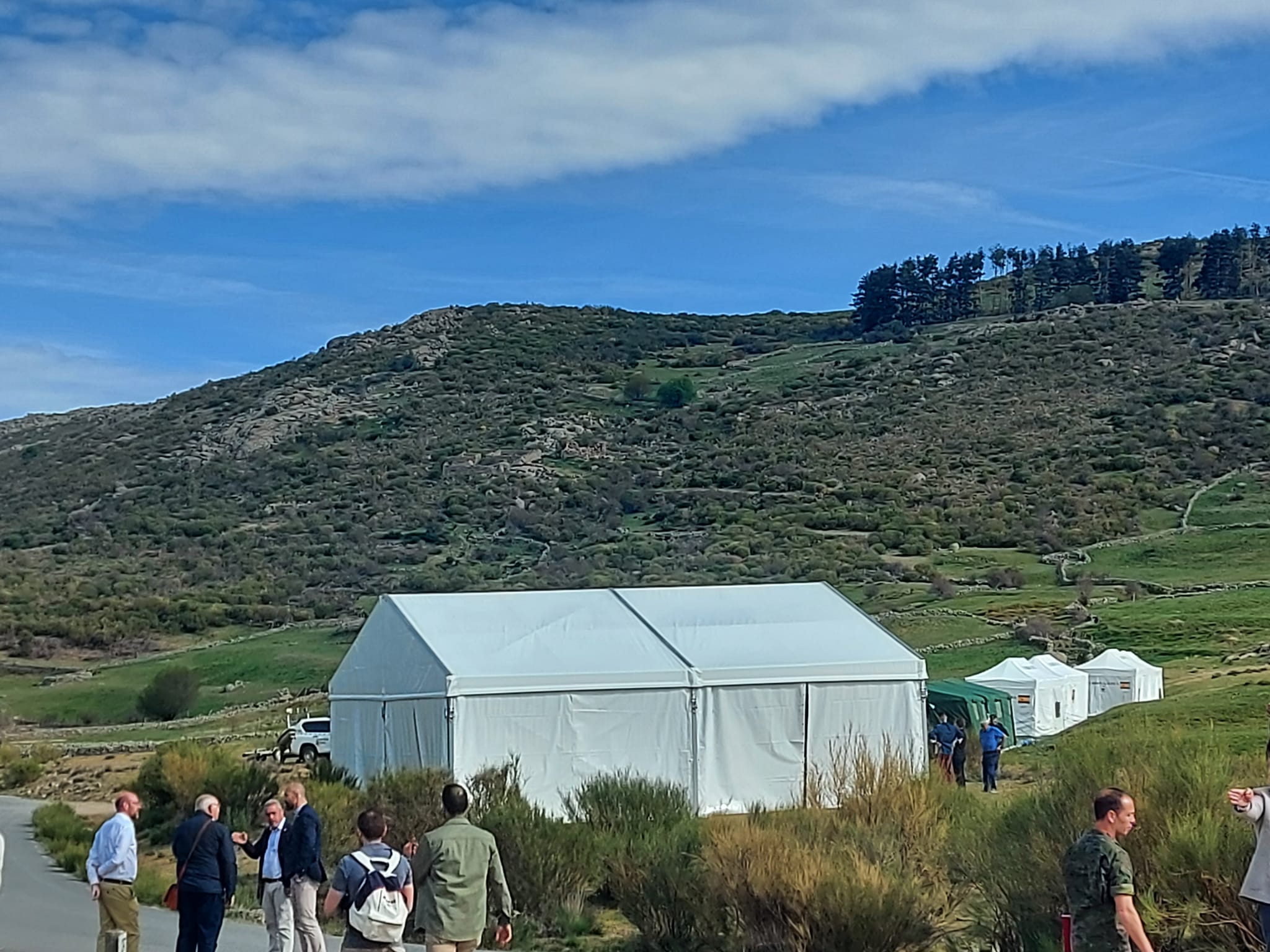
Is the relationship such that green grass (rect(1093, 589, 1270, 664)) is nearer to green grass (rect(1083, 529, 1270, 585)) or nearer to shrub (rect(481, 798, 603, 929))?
green grass (rect(1083, 529, 1270, 585))

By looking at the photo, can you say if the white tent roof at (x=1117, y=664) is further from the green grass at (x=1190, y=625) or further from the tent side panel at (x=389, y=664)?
the tent side panel at (x=389, y=664)

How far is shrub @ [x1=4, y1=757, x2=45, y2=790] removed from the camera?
34.5 metres

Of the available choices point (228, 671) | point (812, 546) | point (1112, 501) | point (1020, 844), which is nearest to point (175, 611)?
point (228, 671)

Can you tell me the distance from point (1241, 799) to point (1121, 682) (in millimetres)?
27704

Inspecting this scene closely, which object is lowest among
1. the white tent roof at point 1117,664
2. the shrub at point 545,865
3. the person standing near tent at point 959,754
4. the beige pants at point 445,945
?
the person standing near tent at point 959,754

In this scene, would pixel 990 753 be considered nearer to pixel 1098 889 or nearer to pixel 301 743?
pixel 301 743

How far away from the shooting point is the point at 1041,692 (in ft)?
111

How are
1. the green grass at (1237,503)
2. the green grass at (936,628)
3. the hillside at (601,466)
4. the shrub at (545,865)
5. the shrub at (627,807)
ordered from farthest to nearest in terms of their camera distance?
the hillside at (601,466), the green grass at (1237,503), the green grass at (936,628), the shrub at (627,807), the shrub at (545,865)

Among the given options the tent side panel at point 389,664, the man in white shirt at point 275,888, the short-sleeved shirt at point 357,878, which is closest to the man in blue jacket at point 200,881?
the man in white shirt at point 275,888

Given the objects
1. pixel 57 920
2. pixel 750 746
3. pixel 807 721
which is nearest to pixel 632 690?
pixel 750 746

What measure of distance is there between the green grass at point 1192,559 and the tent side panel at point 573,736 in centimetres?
3285

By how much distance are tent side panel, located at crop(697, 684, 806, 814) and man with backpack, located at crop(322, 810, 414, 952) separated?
13.0 meters

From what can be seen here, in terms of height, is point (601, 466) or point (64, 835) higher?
point (601, 466)

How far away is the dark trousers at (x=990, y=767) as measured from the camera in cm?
2452
